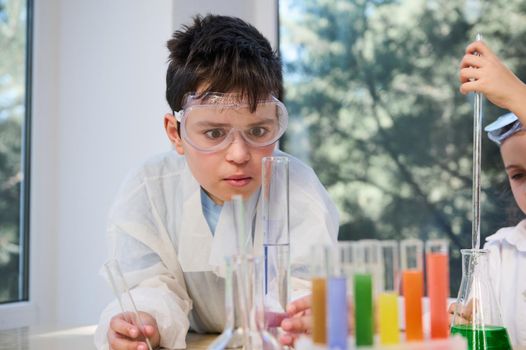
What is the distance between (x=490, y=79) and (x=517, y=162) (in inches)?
10.4

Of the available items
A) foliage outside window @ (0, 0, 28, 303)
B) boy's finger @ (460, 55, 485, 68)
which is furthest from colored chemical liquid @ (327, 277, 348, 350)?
foliage outside window @ (0, 0, 28, 303)

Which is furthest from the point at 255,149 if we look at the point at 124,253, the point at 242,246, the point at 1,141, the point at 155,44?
the point at 1,141

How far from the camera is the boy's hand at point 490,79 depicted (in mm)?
1337

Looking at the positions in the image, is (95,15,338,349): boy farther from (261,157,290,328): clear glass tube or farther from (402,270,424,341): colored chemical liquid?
(402,270,424,341): colored chemical liquid

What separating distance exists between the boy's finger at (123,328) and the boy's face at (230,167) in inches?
14.7

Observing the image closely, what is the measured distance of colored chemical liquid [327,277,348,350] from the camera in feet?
2.33

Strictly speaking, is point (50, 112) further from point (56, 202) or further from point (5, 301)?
point (5, 301)

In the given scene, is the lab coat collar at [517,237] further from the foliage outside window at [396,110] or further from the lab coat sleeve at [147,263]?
the lab coat sleeve at [147,263]

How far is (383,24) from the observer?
2.22m

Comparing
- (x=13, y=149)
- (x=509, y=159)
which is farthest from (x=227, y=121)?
(x=13, y=149)

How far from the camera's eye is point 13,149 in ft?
7.60

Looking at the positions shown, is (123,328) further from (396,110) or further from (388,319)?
(396,110)

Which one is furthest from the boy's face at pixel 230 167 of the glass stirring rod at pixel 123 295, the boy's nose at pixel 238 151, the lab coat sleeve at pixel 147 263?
the glass stirring rod at pixel 123 295

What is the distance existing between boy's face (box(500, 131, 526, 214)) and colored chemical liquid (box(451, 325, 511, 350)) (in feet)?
1.87
